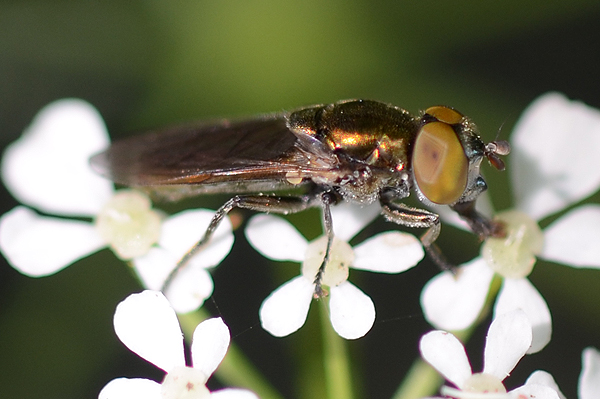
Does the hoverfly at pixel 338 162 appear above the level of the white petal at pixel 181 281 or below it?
above

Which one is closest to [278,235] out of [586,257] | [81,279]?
[586,257]

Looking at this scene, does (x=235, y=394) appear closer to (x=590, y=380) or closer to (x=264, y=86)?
(x=590, y=380)

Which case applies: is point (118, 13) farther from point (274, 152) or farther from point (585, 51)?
point (585, 51)

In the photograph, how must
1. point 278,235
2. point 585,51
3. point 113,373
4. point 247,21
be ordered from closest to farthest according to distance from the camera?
point 278,235
point 113,373
point 247,21
point 585,51

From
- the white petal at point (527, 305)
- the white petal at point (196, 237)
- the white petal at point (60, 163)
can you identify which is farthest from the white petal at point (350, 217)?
the white petal at point (60, 163)

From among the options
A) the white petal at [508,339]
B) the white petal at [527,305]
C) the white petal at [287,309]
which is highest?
the white petal at [508,339]

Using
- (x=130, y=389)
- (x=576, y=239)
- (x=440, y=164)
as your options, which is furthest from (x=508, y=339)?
(x=130, y=389)

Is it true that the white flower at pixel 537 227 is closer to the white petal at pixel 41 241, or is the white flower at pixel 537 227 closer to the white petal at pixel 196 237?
the white petal at pixel 196 237
